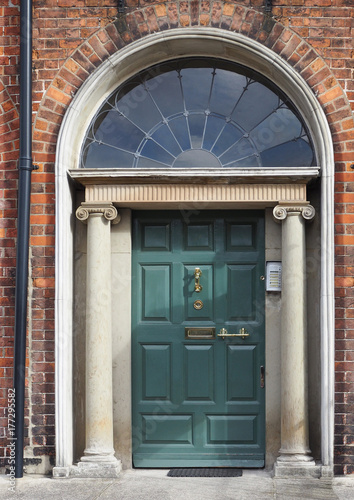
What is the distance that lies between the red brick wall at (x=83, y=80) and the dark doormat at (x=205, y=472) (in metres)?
0.90

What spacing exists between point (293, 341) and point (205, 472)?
55.3 inches

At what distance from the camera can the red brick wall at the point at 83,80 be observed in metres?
5.60

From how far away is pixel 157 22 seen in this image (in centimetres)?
578

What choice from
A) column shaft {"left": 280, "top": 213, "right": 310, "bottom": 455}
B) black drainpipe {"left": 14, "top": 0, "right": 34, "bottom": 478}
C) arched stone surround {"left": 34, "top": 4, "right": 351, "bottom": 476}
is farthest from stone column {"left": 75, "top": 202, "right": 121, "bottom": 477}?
column shaft {"left": 280, "top": 213, "right": 310, "bottom": 455}

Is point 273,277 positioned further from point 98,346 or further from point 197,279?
point 98,346

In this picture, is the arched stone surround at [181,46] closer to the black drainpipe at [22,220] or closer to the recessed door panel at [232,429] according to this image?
the black drainpipe at [22,220]

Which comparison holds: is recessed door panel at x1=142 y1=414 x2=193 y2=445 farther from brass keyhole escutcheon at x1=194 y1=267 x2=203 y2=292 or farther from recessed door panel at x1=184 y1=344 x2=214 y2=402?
brass keyhole escutcheon at x1=194 y1=267 x2=203 y2=292

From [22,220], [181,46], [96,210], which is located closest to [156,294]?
[96,210]

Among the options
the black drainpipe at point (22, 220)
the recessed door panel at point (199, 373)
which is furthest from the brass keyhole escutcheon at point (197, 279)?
the black drainpipe at point (22, 220)

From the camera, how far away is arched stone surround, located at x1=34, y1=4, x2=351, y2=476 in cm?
560

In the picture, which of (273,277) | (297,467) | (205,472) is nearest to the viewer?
(297,467)

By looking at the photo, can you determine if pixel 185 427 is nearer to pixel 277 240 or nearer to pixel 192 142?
pixel 277 240

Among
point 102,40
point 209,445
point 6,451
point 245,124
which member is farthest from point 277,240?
point 6,451

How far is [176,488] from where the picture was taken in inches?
210
